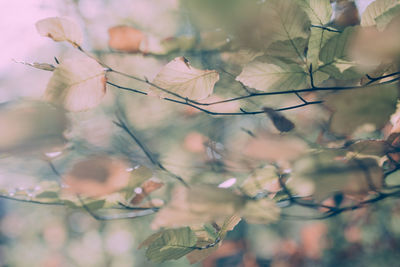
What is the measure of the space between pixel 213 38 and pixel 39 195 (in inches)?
9.3

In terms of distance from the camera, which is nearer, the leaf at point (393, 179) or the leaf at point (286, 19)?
the leaf at point (286, 19)

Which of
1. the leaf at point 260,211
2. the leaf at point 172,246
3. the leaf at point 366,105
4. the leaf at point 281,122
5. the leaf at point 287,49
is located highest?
the leaf at point 287,49

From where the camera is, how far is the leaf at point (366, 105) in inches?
8.1

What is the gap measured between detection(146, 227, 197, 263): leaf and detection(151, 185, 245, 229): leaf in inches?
1.0

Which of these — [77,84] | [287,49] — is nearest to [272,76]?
[287,49]

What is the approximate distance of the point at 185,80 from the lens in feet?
0.65

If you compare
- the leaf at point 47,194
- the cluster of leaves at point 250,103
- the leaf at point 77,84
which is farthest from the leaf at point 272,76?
the leaf at point 47,194

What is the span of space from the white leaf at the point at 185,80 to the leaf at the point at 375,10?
0.38 ft

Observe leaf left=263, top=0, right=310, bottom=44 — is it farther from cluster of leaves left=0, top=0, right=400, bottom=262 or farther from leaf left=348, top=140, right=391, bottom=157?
leaf left=348, top=140, right=391, bottom=157

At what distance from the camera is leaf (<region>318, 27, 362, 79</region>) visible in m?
0.18

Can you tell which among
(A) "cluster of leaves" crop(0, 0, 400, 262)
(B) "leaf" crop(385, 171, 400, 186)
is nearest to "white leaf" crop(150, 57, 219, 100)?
(A) "cluster of leaves" crop(0, 0, 400, 262)

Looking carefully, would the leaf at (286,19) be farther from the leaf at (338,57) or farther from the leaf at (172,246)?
the leaf at (172,246)

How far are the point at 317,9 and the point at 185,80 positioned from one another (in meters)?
0.10

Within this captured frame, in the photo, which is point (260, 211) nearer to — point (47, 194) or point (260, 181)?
point (260, 181)
